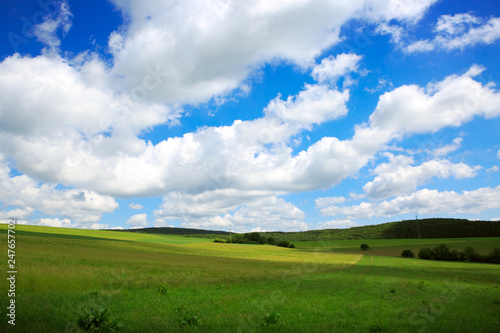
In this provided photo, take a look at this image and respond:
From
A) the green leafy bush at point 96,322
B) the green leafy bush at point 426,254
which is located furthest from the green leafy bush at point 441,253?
the green leafy bush at point 96,322

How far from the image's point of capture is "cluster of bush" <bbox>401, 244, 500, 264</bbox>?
250 ft

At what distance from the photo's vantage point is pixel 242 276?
2831 centimetres

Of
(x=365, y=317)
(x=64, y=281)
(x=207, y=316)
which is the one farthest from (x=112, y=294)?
(x=365, y=317)

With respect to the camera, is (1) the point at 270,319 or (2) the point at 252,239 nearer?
(1) the point at 270,319

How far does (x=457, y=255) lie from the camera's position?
85.2 m

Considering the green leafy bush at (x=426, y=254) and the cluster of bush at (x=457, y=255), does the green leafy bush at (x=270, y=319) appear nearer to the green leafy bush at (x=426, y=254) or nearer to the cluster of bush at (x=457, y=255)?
the cluster of bush at (x=457, y=255)

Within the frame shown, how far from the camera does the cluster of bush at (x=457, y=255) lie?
76.2 meters

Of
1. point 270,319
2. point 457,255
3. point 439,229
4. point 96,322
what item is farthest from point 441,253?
point 96,322

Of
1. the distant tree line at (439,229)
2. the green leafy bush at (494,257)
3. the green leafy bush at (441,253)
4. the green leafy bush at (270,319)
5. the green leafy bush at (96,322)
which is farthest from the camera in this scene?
the distant tree line at (439,229)

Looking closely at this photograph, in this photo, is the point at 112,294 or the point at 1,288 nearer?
the point at 1,288

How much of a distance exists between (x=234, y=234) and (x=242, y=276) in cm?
13429

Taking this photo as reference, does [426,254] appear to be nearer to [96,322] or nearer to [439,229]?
[439,229]

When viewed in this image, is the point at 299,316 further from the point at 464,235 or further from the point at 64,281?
the point at 464,235

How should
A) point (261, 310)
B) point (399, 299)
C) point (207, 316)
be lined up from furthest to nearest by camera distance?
point (399, 299) < point (261, 310) < point (207, 316)
